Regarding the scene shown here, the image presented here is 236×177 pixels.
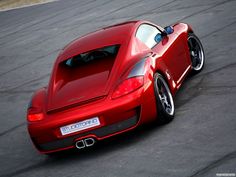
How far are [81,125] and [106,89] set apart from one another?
0.56m

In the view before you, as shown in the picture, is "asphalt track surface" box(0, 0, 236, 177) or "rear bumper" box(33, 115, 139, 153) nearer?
"asphalt track surface" box(0, 0, 236, 177)

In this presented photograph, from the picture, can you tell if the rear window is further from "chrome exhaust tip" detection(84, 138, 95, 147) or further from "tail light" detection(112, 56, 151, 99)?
"chrome exhaust tip" detection(84, 138, 95, 147)

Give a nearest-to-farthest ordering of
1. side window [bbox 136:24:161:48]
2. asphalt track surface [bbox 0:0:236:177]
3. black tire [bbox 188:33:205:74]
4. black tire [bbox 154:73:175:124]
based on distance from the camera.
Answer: asphalt track surface [bbox 0:0:236:177] → black tire [bbox 154:73:175:124] → side window [bbox 136:24:161:48] → black tire [bbox 188:33:205:74]

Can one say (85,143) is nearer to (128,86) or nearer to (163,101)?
(128,86)

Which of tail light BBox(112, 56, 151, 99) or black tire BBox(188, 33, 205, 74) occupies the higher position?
tail light BBox(112, 56, 151, 99)

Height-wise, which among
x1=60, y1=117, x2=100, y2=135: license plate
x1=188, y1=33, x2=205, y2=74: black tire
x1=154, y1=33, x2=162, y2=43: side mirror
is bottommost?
x1=188, y1=33, x2=205, y2=74: black tire

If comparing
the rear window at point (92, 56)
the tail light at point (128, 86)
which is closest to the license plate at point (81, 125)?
the tail light at point (128, 86)

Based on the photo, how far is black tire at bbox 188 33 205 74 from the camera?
1076cm

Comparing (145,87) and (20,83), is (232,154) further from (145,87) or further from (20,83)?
(20,83)

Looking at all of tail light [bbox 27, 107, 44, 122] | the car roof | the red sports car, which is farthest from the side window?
tail light [bbox 27, 107, 44, 122]

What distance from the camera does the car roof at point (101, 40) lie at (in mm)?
8969

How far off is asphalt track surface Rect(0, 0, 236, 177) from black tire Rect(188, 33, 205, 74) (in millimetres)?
132

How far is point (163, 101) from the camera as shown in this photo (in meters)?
8.48

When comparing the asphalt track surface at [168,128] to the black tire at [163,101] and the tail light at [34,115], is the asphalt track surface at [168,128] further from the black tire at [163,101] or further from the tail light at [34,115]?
the tail light at [34,115]
